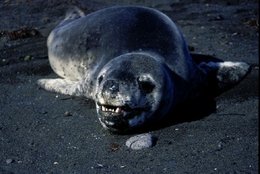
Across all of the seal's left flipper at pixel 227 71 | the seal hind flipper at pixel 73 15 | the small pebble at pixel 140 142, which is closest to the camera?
the small pebble at pixel 140 142

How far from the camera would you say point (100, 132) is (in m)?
4.24

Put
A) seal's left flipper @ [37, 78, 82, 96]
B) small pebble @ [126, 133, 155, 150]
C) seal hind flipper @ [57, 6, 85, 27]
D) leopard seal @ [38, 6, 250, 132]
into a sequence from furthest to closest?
seal hind flipper @ [57, 6, 85, 27]
seal's left flipper @ [37, 78, 82, 96]
leopard seal @ [38, 6, 250, 132]
small pebble @ [126, 133, 155, 150]

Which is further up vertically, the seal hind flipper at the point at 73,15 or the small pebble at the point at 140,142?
the small pebble at the point at 140,142

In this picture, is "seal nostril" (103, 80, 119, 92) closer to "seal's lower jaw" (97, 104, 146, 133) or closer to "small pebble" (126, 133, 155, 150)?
"seal's lower jaw" (97, 104, 146, 133)

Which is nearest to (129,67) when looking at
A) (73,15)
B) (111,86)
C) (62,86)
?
(111,86)

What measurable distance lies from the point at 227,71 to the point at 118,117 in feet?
5.87

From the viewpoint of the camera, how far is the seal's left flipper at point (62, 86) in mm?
5038

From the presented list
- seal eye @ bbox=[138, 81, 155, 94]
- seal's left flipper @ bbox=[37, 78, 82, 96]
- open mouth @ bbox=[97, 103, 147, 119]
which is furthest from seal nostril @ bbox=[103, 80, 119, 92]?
seal's left flipper @ bbox=[37, 78, 82, 96]

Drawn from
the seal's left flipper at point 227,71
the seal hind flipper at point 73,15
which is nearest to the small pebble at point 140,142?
the seal's left flipper at point 227,71

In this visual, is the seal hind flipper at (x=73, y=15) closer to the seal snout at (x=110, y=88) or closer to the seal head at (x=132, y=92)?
the seal head at (x=132, y=92)

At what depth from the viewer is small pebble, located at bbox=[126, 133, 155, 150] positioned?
3.90 metres

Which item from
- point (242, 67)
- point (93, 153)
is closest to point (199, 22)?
point (242, 67)

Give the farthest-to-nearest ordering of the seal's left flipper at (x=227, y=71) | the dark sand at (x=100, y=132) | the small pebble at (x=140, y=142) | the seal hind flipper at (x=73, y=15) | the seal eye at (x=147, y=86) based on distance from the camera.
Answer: the seal hind flipper at (x=73, y=15) → the seal's left flipper at (x=227, y=71) → the seal eye at (x=147, y=86) → the small pebble at (x=140, y=142) → the dark sand at (x=100, y=132)

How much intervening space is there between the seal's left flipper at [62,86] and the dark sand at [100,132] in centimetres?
7
